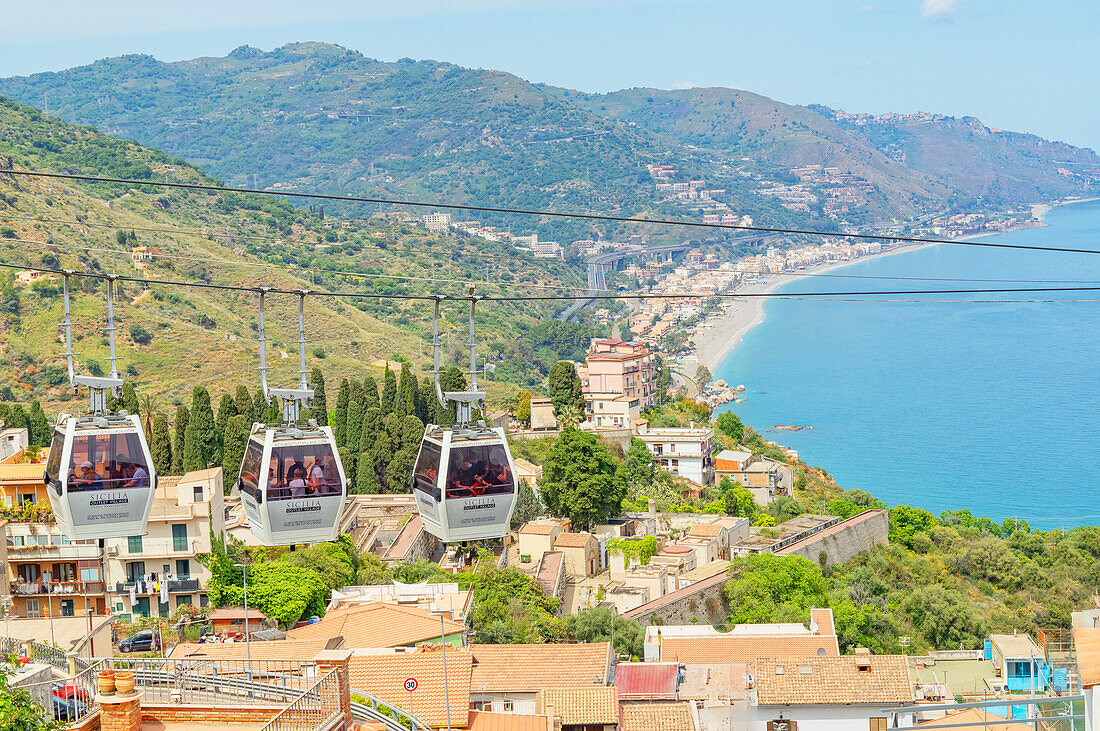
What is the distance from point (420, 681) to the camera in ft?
51.6

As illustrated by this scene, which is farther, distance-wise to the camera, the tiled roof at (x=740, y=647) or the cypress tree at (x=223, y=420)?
the cypress tree at (x=223, y=420)

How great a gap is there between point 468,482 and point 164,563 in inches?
574

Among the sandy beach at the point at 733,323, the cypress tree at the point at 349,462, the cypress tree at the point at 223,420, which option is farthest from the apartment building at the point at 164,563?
the sandy beach at the point at 733,323

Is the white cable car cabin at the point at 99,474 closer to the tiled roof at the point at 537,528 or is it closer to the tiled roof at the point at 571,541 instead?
the tiled roof at the point at 537,528

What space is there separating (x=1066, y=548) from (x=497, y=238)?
12461 cm

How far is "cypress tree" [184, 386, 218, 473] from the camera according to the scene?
31.2 m

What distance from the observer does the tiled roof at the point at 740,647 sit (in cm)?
2252

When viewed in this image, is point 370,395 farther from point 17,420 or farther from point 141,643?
point 141,643

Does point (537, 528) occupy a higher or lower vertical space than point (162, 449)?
lower

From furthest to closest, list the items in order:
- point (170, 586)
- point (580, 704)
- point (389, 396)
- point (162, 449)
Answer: point (389, 396) → point (162, 449) → point (170, 586) → point (580, 704)

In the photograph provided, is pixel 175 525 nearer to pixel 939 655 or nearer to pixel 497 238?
pixel 939 655

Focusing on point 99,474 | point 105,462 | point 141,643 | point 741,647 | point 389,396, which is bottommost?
point 741,647

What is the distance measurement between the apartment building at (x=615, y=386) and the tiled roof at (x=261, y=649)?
30530 millimetres

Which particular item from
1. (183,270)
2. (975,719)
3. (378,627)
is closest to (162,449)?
(378,627)
